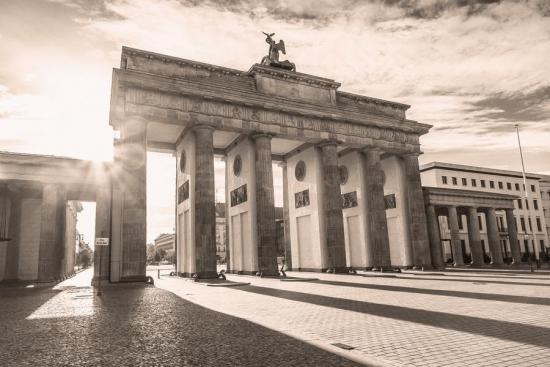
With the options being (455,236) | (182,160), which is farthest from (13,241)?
(455,236)

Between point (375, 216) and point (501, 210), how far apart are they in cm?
3235

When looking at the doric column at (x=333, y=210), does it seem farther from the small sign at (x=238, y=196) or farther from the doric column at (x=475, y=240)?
the doric column at (x=475, y=240)

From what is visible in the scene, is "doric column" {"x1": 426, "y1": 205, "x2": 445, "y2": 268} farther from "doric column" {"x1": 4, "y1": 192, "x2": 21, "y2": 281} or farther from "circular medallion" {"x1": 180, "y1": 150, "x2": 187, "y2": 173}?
"doric column" {"x1": 4, "y1": 192, "x2": 21, "y2": 281}

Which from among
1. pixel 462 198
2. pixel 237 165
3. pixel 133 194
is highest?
pixel 237 165

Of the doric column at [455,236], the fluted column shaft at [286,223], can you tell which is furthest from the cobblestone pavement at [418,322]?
the doric column at [455,236]

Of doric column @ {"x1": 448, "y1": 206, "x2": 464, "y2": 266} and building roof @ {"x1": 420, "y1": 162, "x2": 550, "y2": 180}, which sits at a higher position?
building roof @ {"x1": 420, "y1": 162, "x2": 550, "y2": 180}

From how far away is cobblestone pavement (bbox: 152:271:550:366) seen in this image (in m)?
6.30

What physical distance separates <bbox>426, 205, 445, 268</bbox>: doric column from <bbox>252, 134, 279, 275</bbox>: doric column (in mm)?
16831

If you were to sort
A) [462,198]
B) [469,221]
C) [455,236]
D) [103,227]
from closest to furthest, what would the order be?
[103,227] → [455,236] → [462,198] → [469,221]

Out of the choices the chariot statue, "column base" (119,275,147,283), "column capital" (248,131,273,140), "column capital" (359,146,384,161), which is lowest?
"column base" (119,275,147,283)

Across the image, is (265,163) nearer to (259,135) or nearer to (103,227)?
(259,135)

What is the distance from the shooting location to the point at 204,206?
86.5 ft

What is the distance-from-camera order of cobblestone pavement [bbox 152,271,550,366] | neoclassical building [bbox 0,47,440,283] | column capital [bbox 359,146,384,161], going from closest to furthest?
cobblestone pavement [bbox 152,271,550,366] → neoclassical building [bbox 0,47,440,283] → column capital [bbox 359,146,384,161]

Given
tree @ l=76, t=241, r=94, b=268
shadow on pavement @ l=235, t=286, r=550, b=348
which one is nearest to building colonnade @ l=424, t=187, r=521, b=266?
shadow on pavement @ l=235, t=286, r=550, b=348
